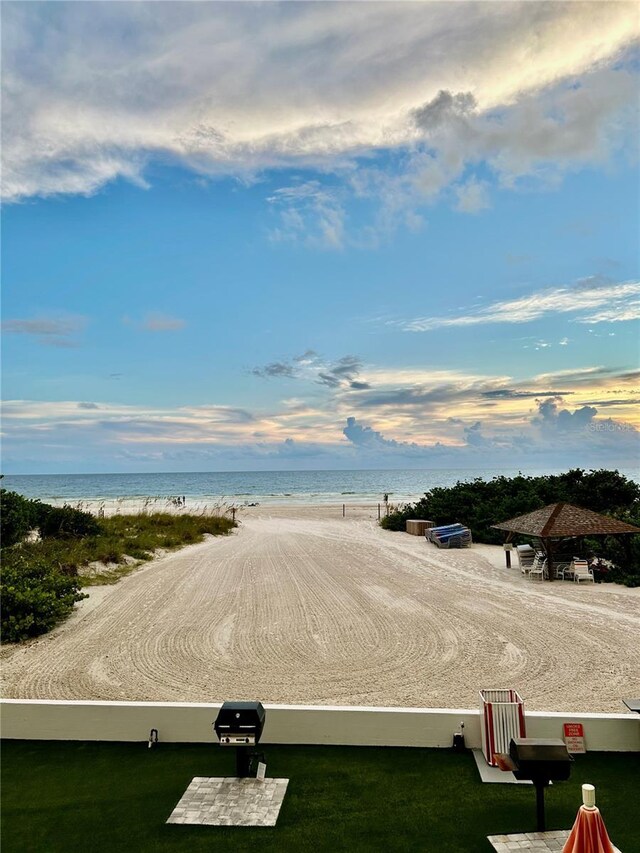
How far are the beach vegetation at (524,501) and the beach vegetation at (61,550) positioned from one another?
36.4 feet

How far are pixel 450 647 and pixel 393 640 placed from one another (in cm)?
109

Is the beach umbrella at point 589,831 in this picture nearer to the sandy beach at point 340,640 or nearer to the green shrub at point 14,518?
the sandy beach at point 340,640

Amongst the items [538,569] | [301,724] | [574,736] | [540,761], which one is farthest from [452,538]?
[540,761]

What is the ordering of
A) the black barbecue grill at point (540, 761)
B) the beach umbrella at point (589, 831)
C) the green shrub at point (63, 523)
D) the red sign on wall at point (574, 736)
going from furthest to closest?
the green shrub at point (63, 523)
the red sign on wall at point (574, 736)
the black barbecue grill at point (540, 761)
the beach umbrella at point (589, 831)

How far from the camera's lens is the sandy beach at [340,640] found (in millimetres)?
8023

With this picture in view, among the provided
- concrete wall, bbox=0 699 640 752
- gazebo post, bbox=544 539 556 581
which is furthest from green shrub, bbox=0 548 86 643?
gazebo post, bbox=544 539 556 581

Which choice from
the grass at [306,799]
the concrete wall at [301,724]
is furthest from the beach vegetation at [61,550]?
the grass at [306,799]

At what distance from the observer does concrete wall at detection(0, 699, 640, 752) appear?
208 inches

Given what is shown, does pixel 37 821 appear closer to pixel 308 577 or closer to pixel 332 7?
pixel 308 577

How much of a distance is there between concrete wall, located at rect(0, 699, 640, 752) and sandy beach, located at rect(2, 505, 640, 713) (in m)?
2.09

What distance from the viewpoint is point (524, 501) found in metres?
24.4

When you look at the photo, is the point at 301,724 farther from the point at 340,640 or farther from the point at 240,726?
the point at 340,640

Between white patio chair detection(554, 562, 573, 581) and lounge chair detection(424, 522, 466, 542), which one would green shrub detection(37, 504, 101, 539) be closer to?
lounge chair detection(424, 522, 466, 542)

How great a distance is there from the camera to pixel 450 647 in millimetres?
9734
